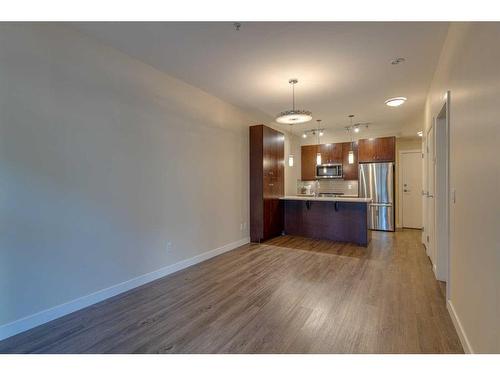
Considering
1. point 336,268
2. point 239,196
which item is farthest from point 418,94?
point 239,196

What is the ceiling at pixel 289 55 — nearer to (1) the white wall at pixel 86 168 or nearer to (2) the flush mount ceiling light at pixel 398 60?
(2) the flush mount ceiling light at pixel 398 60

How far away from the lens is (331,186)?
7.34 meters

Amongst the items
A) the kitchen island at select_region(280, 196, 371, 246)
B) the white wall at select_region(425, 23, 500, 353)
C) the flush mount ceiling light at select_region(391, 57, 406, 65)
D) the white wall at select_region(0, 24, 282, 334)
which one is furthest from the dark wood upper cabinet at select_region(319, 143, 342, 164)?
the white wall at select_region(425, 23, 500, 353)

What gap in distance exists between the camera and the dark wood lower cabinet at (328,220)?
189 inches

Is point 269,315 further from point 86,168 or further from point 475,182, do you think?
point 86,168

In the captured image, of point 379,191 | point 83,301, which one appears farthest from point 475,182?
point 379,191

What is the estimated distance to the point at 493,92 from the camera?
1393 millimetres

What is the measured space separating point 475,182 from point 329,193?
5.71m

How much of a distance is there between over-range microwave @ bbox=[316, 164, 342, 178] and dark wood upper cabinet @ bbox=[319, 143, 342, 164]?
150mm

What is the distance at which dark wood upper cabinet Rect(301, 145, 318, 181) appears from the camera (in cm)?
732

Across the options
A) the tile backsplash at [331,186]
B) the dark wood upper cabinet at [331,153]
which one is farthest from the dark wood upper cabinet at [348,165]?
the tile backsplash at [331,186]
